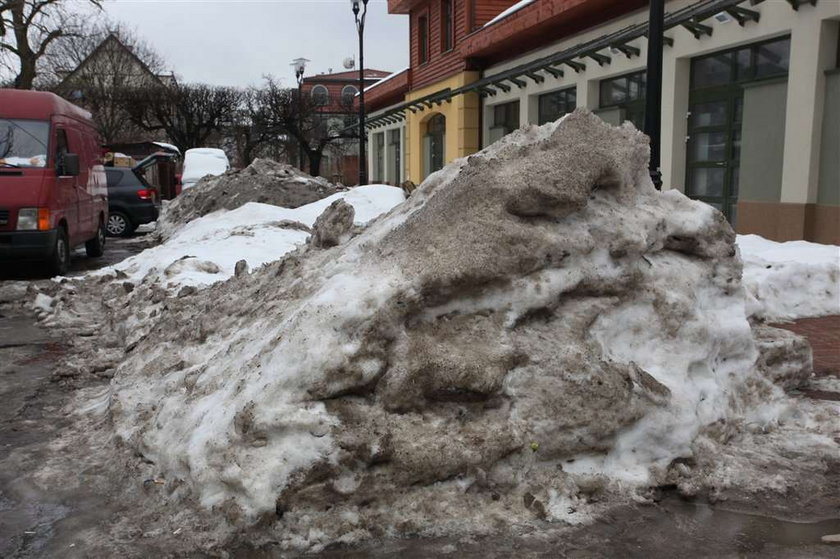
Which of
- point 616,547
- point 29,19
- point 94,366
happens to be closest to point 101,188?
point 94,366

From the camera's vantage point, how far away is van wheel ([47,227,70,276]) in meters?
11.1

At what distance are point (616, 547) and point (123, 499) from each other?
236cm

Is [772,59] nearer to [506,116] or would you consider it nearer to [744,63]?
[744,63]

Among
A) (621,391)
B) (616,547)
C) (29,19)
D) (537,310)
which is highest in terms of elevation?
(29,19)

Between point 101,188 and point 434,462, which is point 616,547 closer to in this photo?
point 434,462

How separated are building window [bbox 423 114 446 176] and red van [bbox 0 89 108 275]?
1373 cm

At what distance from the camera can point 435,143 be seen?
1003 inches

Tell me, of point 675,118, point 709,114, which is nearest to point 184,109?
point 675,118

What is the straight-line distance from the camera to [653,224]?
4.57 metres

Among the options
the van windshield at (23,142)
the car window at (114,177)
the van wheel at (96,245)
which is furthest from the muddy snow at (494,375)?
the car window at (114,177)

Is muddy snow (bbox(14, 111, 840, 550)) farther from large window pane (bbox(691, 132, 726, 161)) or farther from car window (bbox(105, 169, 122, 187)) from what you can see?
car window (bbox(105, 169, 122, 187))

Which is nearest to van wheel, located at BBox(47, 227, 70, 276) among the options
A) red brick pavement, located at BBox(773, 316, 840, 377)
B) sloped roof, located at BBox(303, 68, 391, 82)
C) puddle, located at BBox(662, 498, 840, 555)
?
→ red brick pavement, located at BBox(773, 316, 840, 377)

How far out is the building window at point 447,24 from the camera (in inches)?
911

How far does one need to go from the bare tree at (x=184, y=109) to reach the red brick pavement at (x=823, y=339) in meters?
36.9
